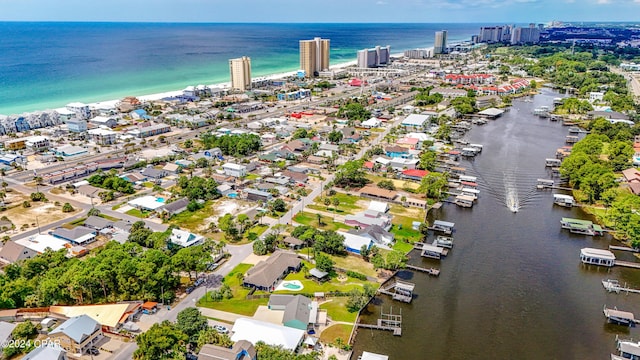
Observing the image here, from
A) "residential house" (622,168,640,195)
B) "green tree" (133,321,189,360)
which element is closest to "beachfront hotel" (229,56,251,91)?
"residential house" (622,168,640,195)

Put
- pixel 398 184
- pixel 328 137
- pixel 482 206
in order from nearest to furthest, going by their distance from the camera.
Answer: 1. pixel 482 206
2. pixel 398 184
3. pixel 328 137

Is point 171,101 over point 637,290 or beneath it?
over

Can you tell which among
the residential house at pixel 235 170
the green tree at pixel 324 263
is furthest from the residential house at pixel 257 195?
the green tree at pixel 324 263

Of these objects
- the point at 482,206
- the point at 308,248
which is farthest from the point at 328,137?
the point at 308,248

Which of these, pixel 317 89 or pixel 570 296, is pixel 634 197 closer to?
pixel 570 296

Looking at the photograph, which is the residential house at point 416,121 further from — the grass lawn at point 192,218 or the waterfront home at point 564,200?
the grass lawn at point 192,218

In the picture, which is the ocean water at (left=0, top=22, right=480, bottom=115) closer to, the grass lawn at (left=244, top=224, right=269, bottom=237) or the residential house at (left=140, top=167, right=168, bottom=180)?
the residential house at (left=140, top=167, right=168, bottom=180)

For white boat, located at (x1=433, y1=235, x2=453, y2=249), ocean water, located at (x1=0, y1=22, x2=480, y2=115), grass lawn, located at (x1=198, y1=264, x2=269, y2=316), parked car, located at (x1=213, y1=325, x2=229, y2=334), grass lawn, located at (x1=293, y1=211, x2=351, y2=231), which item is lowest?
grass lawn, located at (x1=198, y1=264, x2=269, y2=316)
